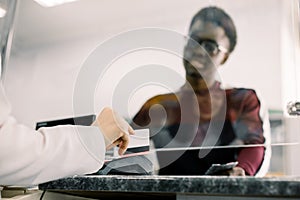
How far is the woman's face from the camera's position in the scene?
1.74 m

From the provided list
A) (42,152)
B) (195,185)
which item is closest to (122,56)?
(42,152)

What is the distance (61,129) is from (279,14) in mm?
1528

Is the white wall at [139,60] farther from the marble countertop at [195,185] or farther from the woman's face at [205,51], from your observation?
the marble countertop at [195,185]

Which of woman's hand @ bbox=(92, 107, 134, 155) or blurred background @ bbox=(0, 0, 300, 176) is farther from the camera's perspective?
blurred background @ bbox=(0, 0, 300, 176)

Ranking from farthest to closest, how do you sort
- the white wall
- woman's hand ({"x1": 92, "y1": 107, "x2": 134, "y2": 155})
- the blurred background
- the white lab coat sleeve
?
the white wall
the blurred background
woman's hand ({"x1": 92, "y1": 107, "x2": 134, "y2": 155})
the white lab coat sleeve

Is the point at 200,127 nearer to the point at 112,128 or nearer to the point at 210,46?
the point at 210,46

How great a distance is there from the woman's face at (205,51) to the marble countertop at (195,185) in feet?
4.09

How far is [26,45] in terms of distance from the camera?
A: 7.79 ft

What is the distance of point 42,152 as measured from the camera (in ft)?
1.82

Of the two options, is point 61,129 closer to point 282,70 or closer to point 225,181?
point 225,181

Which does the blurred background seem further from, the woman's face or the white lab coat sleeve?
the white lab coat sleeve

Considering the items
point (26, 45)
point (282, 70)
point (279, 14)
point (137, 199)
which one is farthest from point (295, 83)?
point (26, 45)

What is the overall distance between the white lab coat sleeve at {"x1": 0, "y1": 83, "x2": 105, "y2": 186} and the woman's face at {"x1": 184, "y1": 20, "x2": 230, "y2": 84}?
1.18 metres

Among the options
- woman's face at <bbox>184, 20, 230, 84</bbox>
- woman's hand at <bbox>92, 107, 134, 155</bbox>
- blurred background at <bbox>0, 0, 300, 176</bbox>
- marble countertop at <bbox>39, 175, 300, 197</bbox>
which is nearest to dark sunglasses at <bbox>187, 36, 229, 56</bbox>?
woman's face at <bbox>184, 20, 230, 84</bbox>
